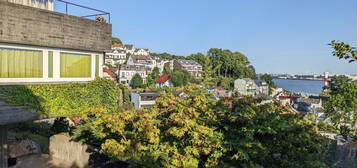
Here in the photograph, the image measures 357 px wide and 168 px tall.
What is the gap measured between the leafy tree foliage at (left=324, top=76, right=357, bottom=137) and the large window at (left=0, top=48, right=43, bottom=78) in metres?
13.0

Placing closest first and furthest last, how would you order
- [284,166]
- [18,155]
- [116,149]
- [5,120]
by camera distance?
[284,166] < [116,149] < [5,120] < [18,155]

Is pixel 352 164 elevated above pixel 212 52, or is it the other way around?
pixel 212 52

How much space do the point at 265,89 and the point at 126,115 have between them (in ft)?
282

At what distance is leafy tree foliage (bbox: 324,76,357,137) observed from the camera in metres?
10.4

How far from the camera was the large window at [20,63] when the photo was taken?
7.64m

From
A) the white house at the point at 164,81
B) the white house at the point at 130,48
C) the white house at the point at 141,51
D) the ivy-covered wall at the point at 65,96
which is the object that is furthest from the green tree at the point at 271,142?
the white house at the point at 130,48

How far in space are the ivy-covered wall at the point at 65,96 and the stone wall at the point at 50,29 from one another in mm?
1587

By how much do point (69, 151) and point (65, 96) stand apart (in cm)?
285

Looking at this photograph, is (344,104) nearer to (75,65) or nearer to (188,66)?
(75,65)

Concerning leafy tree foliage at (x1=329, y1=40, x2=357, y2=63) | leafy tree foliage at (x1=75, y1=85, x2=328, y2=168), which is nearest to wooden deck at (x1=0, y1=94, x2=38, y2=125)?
leafy tree foliage at (x1=75, y1=85, x2=328, y2=168)

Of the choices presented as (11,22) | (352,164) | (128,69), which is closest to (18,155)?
(11,22)

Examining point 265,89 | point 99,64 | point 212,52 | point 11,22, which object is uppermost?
point 212,52

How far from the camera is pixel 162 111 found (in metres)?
6.94

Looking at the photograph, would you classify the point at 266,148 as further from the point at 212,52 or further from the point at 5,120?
the point at 212,52
